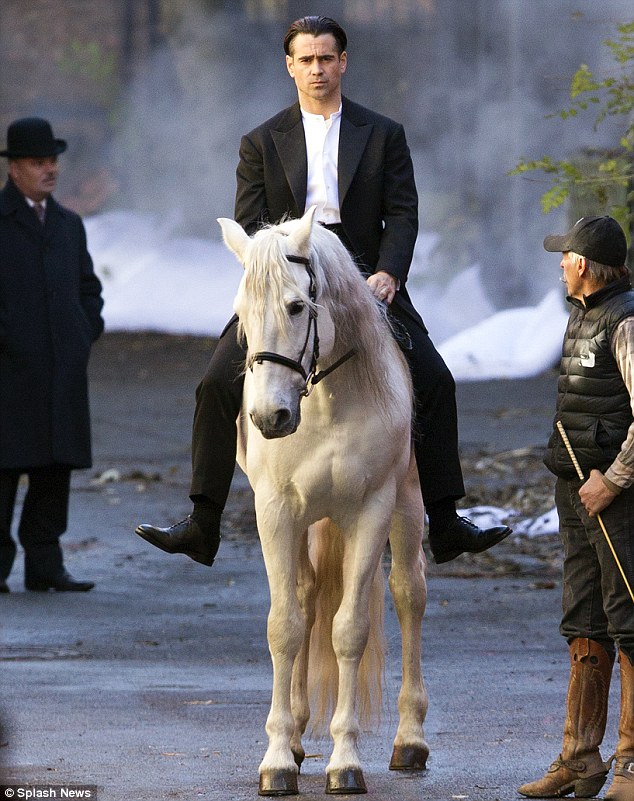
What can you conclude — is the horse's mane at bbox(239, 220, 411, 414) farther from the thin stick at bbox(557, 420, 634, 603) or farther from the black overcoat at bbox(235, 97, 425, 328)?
the thin stick at bbox(557, 420, 634, 603)

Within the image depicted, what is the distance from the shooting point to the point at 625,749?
18.2 feet

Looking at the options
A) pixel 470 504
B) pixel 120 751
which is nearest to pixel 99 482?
pixel 470 504

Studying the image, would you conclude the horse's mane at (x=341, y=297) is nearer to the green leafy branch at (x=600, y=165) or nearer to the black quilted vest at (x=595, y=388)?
the black quilted vest at (x=595, y=388)

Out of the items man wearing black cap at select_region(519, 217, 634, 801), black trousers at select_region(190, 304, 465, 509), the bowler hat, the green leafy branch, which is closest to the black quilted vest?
man wearing black cap at select_region(519, 217, 634, 801)

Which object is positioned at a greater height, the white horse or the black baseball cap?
the black baseball cap

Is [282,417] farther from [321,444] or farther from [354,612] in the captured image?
[354,612]

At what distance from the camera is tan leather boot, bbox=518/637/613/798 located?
18.5 ft

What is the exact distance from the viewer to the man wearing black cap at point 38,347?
1036 centimetres

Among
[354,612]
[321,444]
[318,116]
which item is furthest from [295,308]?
[318,116]

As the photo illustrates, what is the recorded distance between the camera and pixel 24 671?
796cm

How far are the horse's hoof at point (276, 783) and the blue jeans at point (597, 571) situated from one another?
1.09 m

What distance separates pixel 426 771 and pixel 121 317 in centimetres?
1796

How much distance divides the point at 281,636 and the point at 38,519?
4673mm

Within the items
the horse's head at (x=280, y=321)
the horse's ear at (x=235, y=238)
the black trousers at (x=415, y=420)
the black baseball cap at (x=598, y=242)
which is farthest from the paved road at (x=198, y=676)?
the black baseball cap at (x=598, y=242)
